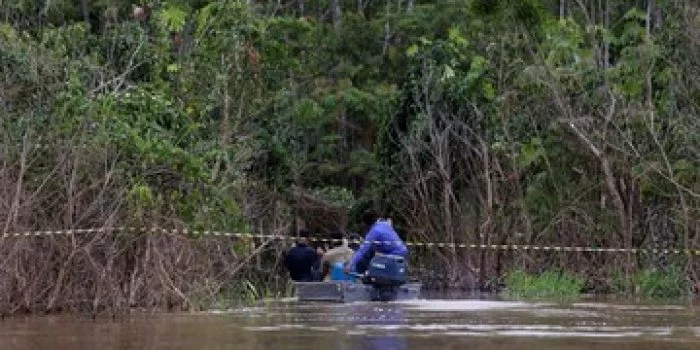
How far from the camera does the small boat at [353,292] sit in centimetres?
2338

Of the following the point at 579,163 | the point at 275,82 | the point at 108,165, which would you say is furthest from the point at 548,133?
the point at 108,165

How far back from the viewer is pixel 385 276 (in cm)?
2325

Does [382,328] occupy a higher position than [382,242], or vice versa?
[382,242]

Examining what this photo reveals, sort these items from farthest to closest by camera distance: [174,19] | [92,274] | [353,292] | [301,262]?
[174,19], [301,262], [353,292], [92,274]

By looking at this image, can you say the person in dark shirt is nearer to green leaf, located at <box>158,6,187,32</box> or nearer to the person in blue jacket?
the person in blue jacket

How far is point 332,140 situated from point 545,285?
1351 cm

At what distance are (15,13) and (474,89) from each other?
404 inches

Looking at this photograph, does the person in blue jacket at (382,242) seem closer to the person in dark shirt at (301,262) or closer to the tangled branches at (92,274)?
the person in dark shirt at (301,262)

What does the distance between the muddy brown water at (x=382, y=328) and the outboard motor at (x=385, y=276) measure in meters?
0.50

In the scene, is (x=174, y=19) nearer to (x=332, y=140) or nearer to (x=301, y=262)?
A: (x=301, y=262)

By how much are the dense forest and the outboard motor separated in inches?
80.7

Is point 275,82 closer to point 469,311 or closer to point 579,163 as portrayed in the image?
point 579,163

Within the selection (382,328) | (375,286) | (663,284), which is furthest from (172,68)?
(382,328)

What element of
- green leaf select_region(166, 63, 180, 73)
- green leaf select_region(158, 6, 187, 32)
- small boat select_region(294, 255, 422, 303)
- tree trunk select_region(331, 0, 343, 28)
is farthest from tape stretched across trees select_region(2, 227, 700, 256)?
tree trunk select_region(331, 0, 343, 28)
